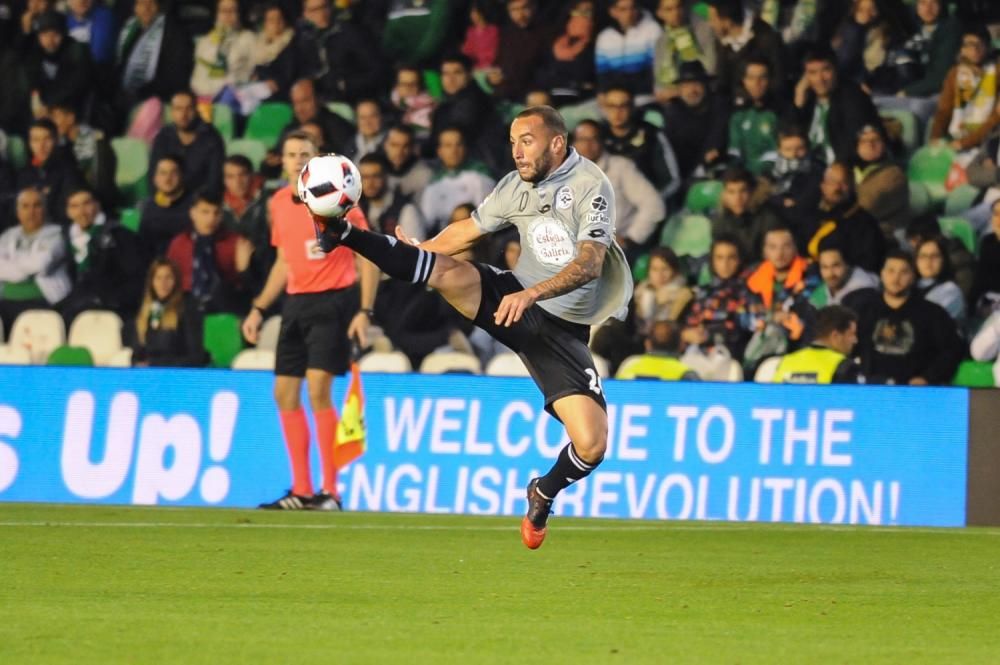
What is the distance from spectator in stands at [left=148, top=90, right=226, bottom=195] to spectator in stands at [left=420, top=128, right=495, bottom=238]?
2176mm

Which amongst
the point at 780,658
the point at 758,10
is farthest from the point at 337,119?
the point at 780,658

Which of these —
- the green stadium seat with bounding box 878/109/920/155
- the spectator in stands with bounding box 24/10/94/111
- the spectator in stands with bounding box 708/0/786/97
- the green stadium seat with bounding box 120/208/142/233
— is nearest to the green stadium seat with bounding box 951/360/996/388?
the green stadium seat with bounding box 878/109/920/155

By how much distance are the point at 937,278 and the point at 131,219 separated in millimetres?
7387

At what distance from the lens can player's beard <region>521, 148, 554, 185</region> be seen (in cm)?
871

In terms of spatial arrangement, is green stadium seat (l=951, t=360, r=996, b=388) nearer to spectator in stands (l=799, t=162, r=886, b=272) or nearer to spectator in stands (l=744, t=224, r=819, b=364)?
spectator in stands (l=744, t=224, r=819, b=364)

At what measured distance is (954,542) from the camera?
34.6ft

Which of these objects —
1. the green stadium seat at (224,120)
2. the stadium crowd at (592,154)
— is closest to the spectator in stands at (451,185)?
the stadium crowd at (592,154)

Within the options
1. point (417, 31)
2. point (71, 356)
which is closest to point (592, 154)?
point (417, 31)

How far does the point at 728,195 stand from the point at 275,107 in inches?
195

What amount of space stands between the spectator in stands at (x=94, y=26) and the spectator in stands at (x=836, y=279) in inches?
319

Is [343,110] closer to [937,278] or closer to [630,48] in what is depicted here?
[630,48]

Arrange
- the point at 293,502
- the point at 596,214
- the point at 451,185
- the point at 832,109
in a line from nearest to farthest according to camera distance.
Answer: the point at 596,214
the point at 293,502
the point at 832,109
the point at 451,185

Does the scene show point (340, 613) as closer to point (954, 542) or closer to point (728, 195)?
point (954, 542)

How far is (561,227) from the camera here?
8797 mm
